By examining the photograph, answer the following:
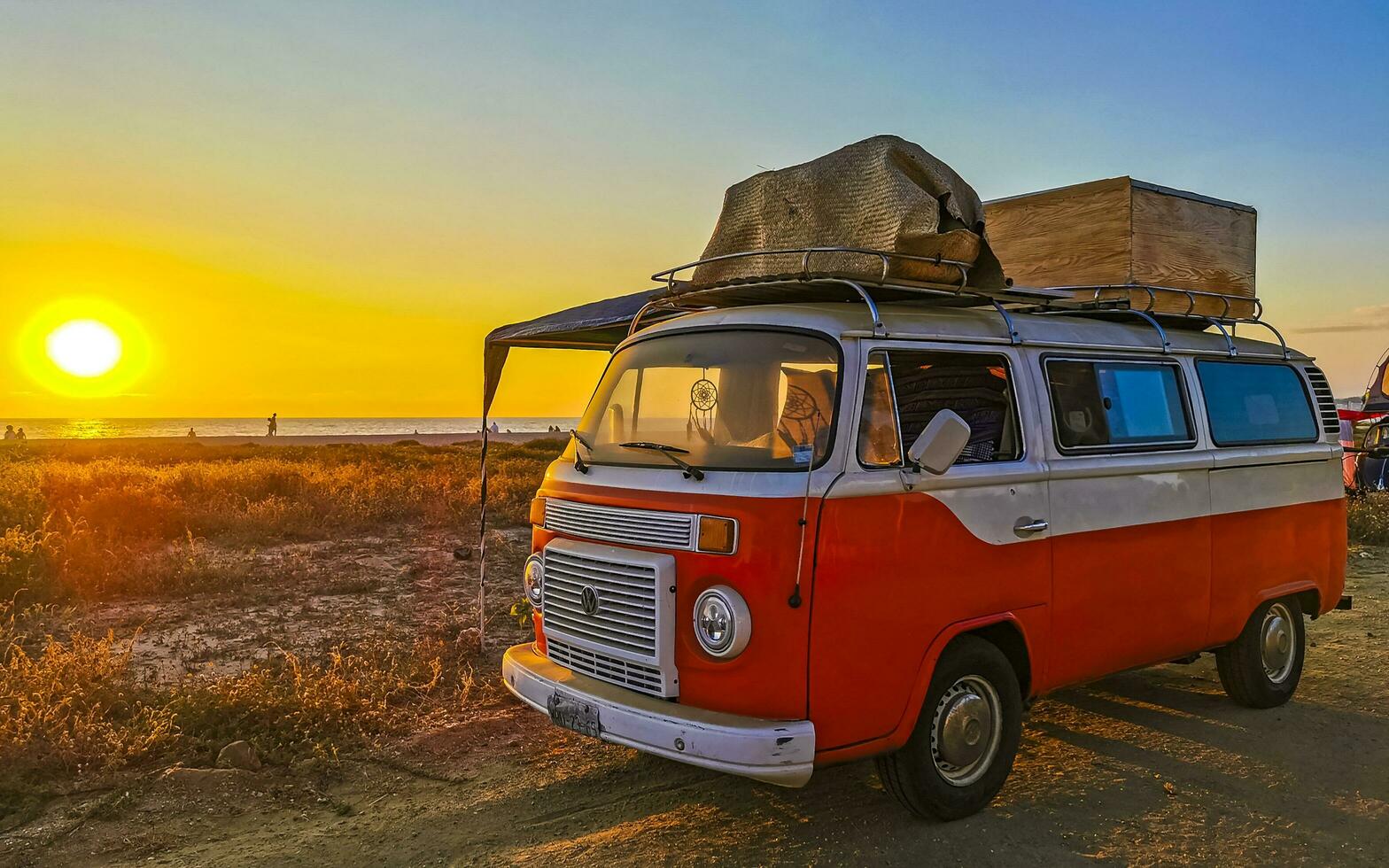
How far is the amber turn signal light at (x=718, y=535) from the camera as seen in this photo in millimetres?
3875

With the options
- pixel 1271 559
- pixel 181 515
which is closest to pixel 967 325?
pixel 1271 559

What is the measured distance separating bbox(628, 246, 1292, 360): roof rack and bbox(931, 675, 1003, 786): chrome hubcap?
1685 millimetres

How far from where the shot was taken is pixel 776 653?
381cm

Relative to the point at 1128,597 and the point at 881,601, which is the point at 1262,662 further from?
the point at 881,601

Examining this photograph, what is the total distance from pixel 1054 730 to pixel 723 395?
3068mm

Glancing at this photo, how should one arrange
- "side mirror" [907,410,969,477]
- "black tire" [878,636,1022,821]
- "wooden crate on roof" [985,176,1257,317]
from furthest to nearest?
"wooden crate on roof" [985,176,1257,317] < "black tire" [878,636,1022,821] < "side mirror" [907,410,969,477]

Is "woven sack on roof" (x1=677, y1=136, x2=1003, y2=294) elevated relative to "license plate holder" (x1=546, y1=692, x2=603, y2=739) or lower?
elevated

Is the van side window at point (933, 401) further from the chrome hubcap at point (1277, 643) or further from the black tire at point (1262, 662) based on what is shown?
the chrome hubcap at point (1277, 643)

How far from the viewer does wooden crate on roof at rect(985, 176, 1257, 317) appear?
6.53 meters

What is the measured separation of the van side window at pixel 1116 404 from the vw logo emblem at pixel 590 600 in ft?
8.08

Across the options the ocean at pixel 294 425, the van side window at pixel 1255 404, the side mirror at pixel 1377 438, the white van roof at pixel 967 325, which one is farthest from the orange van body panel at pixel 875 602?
the ocean at pixel 294 425

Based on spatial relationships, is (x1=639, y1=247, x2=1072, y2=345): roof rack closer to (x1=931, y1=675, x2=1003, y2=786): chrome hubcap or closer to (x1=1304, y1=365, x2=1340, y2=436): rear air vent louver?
(x1=931, y1=675, x2=1003, y2=786): chrome hubcap

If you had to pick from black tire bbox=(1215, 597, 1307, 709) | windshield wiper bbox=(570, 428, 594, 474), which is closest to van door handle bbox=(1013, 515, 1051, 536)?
windshield wiper bbox=(570, 428, 594, 474)

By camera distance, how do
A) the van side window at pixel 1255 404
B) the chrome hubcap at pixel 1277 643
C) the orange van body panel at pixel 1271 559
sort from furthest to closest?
1. the chrome hubcap at pixel 1277 643
2. the van side window at pixel 1255 404
3. the orange van body panel at pixel 1271 559
